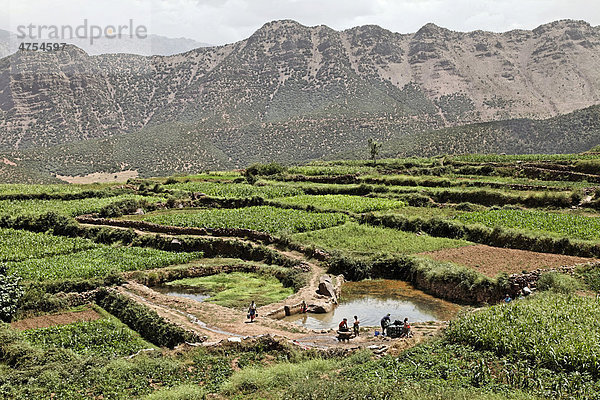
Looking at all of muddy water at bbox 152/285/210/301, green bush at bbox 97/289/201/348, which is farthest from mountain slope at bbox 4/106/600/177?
green bush at bbox 97/289/201/348

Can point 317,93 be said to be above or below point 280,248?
above

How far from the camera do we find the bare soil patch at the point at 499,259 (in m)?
29.1

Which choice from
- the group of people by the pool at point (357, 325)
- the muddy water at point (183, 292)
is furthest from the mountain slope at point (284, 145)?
the group of people by the pool at point (357, 325)

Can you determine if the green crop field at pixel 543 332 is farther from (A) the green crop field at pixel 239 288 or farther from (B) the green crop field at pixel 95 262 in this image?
(B) the green crop field at pixel 95 262

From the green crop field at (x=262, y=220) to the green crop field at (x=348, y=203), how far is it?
366 centimetres

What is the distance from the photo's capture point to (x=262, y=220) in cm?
4822

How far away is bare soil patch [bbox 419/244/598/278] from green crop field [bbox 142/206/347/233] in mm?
13692

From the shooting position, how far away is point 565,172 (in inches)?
2470

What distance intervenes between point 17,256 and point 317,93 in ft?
551

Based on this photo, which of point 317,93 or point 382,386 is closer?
point 382,386

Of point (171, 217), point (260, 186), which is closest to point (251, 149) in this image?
point (260, 186)

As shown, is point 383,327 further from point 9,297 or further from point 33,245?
point 33,245

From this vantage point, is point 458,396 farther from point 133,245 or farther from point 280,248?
point 133,245

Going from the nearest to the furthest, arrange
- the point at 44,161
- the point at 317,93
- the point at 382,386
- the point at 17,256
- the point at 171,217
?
the point at 382,386, the point at 17,256, the point at 171,217, the point at 44,161, the point at 317,93
